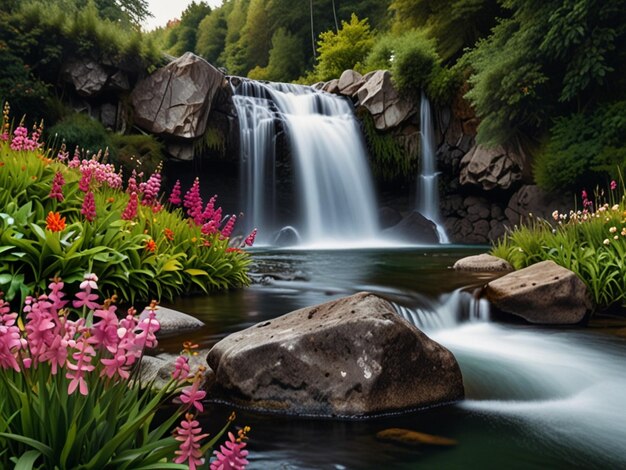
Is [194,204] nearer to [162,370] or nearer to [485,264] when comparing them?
[162,370]

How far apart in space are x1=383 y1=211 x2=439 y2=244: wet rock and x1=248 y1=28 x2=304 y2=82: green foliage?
74.9 feet

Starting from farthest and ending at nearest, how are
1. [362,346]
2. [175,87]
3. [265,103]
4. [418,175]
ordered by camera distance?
[418,175] → [265,103] → [175,87] → [362,346]

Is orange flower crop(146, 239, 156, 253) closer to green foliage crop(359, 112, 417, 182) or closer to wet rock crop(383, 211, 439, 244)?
wet rock crop(383, 211, 439, 244)

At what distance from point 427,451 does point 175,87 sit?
1441cm

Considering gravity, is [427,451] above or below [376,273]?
below

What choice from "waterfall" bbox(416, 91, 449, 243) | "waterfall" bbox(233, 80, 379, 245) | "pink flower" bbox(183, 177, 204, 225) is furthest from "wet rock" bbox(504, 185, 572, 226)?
"pink flower" bbox(183, 177, 204, 225)

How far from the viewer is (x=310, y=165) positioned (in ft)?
57.8

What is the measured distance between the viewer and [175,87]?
49.8 feet

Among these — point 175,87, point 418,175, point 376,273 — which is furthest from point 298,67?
point 376,273

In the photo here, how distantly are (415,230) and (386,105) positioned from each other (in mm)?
4752

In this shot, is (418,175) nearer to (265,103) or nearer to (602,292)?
(265,103)

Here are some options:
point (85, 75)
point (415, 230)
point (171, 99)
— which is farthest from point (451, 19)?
point (85, 75)

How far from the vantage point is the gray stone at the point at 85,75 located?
1455cm

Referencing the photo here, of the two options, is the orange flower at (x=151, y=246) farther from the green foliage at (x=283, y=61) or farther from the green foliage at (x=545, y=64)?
the green foliage at (x=283, y=61)
